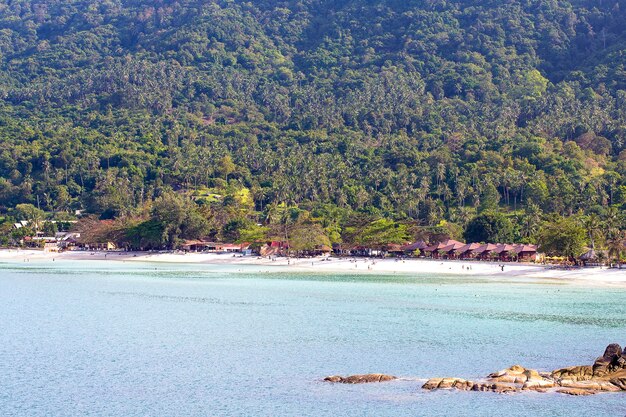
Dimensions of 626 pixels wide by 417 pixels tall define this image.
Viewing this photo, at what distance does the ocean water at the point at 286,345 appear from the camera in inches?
1121

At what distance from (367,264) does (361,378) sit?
69.3 meters

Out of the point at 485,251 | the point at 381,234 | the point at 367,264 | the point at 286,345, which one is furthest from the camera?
the point at 381,234

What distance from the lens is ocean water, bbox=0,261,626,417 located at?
28.5 metres

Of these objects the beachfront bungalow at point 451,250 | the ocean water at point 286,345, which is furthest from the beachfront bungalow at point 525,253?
the ocean water at point 286,345

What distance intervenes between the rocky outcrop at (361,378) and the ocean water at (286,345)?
0.54 metres

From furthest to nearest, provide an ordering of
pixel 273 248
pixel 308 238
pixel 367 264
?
pixel 273 248 < pixel 308 238 < pixel 367 264

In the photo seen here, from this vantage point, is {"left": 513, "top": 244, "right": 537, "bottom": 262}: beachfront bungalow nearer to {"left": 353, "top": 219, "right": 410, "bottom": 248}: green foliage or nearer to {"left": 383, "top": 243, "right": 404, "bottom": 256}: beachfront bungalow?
{"left": 353, "top": 219, "right": 410, "bottom": 248}: green foliage

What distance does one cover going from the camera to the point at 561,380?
30.1 m

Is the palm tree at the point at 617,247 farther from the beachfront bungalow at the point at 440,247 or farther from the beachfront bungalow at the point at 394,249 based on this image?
the beachfront bungalow at the point at 394,249

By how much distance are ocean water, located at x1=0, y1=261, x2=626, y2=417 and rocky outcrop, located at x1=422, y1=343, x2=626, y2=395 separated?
0.63 m

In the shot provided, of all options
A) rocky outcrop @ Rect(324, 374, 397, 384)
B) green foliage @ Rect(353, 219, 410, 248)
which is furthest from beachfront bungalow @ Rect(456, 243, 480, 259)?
rocky outcrop @ Rect(324, 374, 397, 384)

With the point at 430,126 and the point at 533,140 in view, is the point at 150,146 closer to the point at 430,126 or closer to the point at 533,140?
the point at 430,126

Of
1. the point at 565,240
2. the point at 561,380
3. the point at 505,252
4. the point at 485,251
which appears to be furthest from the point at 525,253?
the point at 561,380

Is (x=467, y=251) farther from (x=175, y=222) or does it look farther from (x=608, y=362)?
(x=608, y=362)
